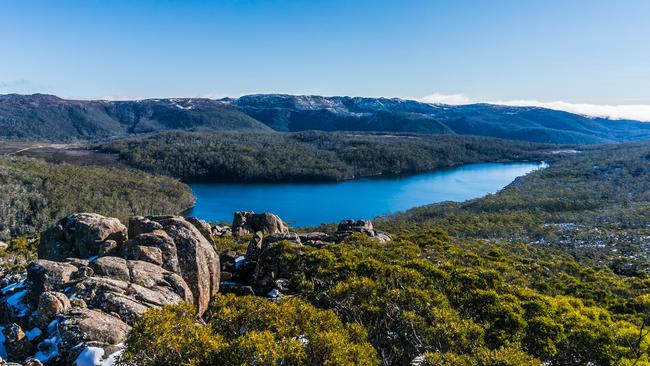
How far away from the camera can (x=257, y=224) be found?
42.4m

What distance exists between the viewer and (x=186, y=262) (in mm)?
19984

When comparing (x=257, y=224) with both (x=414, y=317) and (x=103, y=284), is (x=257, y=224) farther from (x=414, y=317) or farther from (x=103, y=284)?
(x=414, y=317)

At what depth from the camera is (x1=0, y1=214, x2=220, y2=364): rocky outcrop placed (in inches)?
497

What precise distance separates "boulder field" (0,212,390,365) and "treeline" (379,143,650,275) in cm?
4723

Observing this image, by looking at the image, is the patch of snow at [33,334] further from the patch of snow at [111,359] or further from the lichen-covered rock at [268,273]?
the lichen-covered rock at [268,273]

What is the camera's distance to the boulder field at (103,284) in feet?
41.1

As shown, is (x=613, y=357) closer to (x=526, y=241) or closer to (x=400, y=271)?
(x=400, y=271)

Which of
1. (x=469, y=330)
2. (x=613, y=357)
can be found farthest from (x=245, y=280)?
(x=613, y=357)

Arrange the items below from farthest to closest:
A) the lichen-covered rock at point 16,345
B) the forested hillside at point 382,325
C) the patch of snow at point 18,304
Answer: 1. the patch of snow at point 18,304
2. the lichen-covered rock at point 16,345
3. the forested hillside at point 382,325

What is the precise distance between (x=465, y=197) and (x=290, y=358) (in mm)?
158851

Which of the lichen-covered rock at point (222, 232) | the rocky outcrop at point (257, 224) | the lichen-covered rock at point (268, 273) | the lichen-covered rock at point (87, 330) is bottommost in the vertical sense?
the lichen-covered rock at point (222, 232)

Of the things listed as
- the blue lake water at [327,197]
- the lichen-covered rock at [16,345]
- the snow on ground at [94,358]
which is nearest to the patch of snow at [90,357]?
the snow on ground at [94,358]

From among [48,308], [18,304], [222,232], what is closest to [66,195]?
[222,232]

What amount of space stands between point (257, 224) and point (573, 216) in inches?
3496
